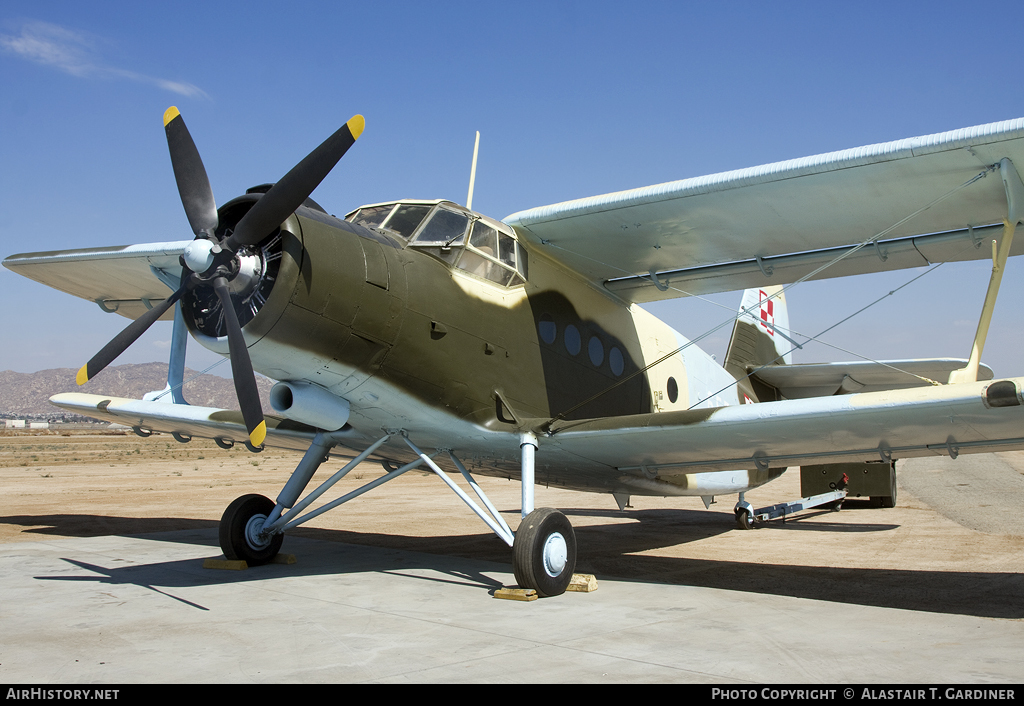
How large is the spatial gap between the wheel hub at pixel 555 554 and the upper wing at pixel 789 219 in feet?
11.8

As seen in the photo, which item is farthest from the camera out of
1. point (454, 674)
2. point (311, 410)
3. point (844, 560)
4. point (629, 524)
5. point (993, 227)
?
point (629, 524)

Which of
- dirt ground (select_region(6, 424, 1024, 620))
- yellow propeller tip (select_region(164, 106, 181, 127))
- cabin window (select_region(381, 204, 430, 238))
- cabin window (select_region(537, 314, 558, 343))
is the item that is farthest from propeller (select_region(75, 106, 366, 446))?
dirt ground (select_region(6, 424, 1024, 620))

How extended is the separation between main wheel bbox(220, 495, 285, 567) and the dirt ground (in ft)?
8.30

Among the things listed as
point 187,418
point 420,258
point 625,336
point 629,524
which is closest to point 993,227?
point 625,336

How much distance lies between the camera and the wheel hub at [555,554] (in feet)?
23.9

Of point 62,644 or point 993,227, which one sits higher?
point 993,227

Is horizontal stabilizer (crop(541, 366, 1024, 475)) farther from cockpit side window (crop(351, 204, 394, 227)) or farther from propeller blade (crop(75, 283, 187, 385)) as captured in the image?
propeller blade (crop(75, 283, 187, 385))

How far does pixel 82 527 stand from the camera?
12922 mm

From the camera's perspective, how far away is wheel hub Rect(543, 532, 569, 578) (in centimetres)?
728

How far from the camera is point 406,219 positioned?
7.99m

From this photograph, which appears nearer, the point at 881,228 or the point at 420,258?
the point at 420,258
